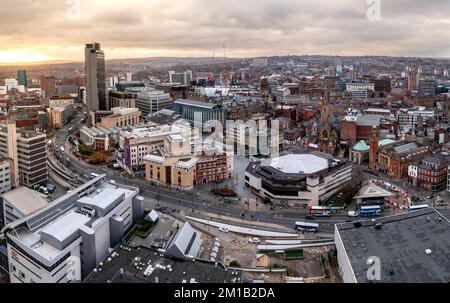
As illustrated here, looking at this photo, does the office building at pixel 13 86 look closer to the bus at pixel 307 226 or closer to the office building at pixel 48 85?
the office building at pixel 48 85

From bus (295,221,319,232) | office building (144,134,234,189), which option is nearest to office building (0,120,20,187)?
office building (144,134,234,189)

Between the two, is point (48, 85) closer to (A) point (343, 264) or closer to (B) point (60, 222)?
(B) point (60, 222)

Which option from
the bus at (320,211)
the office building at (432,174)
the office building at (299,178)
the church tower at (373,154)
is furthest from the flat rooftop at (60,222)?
the church tower at (373,154)

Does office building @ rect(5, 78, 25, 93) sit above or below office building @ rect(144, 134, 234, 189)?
above

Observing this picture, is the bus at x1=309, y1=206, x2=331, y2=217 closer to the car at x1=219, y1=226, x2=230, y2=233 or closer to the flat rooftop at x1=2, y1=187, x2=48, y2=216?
the car at x1=219, y1=226, x2=230, y2=233

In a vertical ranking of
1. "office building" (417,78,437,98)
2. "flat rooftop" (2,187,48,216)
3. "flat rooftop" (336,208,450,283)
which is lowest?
"flat rooftop" (336,208,450,283)
